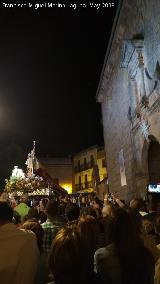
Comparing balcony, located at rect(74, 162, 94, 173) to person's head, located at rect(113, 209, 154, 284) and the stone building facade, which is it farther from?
person's head, located at rect(113, 209, 154, 284)

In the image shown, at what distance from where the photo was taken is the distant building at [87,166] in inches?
2335

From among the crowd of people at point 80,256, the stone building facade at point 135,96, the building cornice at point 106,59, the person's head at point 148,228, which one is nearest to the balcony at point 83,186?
the building cornice at point 106,59

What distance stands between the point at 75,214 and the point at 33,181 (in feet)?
31.5

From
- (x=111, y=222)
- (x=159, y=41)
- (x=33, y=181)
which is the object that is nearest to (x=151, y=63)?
(x=159, y=41)

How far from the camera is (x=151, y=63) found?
50.1 ft

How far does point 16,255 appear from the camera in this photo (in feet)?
9.48

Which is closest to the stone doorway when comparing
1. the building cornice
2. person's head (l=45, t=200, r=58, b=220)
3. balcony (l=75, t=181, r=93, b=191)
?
the building cornice

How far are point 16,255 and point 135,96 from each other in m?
16.0

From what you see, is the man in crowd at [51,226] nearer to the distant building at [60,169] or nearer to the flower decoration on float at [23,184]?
the flower decoration on float at [23,184]

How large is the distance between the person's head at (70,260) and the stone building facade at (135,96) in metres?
12.1

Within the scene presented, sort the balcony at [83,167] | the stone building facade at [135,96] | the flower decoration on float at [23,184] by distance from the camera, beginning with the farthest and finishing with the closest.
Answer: the balcony at [83,167] → the stone building facade at [135,96] → the flower decoration on float at [23,184]

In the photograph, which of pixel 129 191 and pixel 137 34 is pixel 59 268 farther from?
pixel 129 191

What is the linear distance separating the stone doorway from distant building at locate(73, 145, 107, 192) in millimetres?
40347

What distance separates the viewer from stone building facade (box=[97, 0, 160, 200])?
15055 mm
